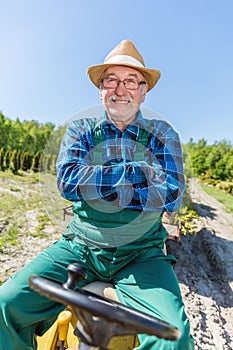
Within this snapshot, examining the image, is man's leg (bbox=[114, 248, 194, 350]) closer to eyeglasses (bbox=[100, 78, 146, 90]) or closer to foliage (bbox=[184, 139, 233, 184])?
eyeglasses (bbox=[100, 78, 146, 90])

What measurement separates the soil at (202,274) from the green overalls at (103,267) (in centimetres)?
46

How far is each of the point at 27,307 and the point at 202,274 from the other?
3.57 m

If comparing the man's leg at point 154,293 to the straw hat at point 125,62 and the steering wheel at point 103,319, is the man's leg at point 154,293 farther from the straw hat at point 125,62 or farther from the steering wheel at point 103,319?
the straw hat at point 125,62

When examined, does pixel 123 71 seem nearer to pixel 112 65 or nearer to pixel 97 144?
pixel 112 65

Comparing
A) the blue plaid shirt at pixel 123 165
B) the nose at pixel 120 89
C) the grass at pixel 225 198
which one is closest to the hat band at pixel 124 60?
the nose at pixel 120 89

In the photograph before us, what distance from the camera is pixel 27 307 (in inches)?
48.3


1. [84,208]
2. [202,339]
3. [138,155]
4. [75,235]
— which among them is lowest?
[202,339]

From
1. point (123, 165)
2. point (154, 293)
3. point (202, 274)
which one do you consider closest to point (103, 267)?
point (154, 293)

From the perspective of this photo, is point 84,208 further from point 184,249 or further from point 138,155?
point 184,249

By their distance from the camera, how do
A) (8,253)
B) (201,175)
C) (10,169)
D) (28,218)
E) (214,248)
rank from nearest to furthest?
(8,253) < (214,248) < (28,218) < (10,169) < (201,175)

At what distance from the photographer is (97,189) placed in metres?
1.36

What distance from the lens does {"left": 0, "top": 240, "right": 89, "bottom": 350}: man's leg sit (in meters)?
1.17

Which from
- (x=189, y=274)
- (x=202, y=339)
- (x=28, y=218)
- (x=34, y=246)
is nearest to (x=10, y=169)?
(x=28, y=218)

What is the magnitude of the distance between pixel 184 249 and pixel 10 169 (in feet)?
35.7
